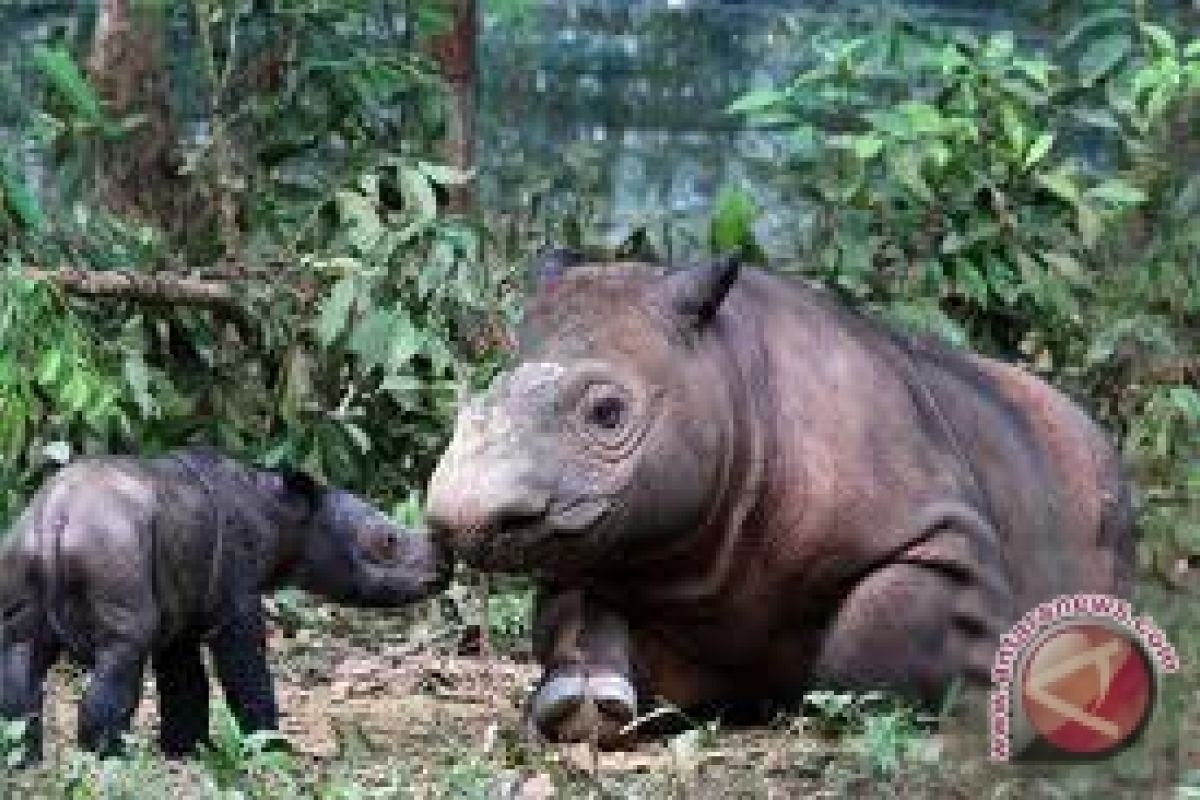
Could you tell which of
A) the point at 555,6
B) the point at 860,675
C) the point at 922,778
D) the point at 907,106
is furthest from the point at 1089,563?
the point at 555,6

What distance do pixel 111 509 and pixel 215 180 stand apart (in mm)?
3450

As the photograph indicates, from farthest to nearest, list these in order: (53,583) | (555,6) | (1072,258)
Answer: (555,6), (1072,258), (53,583)

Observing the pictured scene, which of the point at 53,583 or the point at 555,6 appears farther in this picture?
the point at 555,6

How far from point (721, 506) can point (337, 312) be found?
87.4 inches

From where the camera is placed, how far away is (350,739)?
275 inches

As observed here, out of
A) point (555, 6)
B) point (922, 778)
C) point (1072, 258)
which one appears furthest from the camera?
point (555, 6)

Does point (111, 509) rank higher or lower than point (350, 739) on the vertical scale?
higher

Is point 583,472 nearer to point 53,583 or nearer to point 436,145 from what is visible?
point 53,583

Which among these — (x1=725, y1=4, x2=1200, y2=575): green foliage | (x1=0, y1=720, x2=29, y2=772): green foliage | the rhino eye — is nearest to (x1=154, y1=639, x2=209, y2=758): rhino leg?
(x1=0, y1=720, x2=29, y2=772): green foliage

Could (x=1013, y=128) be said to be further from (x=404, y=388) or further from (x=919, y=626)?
(x=919, y=626)

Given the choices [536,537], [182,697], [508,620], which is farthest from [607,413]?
[508,620]

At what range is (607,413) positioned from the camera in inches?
262

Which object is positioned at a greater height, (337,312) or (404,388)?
(337,312)

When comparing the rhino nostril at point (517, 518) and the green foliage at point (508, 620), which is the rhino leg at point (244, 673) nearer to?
the rhino nostril at point (517, 518)
